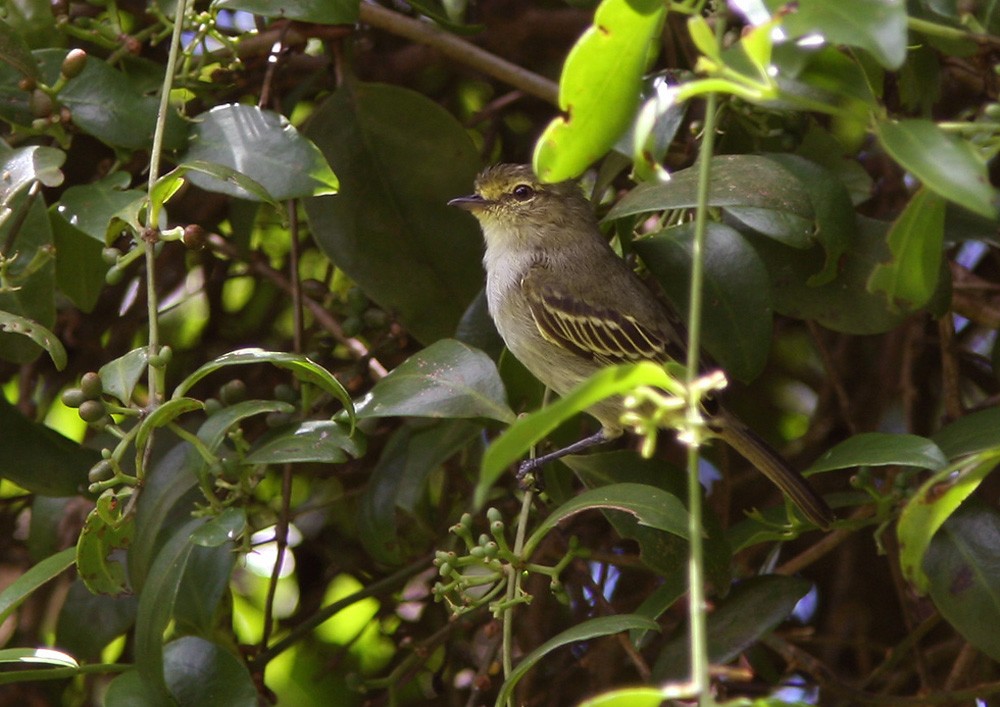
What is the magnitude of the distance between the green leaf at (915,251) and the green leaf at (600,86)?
490 millimetres

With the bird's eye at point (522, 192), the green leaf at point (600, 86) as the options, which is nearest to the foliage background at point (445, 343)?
the green leaf at point (600, 86)

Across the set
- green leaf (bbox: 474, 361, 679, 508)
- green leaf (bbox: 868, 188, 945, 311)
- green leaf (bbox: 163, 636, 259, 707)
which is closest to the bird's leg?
green leaf (bbox: 163, 636, 259, 707)

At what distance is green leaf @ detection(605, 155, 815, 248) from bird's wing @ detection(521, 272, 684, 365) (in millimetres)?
724

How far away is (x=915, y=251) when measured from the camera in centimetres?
193

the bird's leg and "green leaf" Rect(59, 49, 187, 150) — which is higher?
"green leaf" Rect(59, 49, 187, 150)

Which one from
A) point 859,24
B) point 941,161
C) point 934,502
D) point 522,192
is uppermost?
point 859,24

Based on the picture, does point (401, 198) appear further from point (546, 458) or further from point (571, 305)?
point (546, 458)

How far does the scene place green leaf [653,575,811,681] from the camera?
2418 millimetres

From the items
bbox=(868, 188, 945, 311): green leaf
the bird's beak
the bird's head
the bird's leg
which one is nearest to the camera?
bbox=(868, 188, 945, 311): green leaf

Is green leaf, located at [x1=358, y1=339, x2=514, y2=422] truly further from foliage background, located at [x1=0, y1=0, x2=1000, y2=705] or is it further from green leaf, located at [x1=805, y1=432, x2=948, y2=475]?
green leaf, located at [x1=805, y1=432, x2=948, y2=475]

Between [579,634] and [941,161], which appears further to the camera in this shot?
[579,634]

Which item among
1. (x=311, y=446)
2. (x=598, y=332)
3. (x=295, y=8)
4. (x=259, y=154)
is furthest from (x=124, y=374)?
(x=598, y=332)

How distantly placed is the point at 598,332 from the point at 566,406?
194 cm

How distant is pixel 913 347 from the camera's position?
11.3 ft
